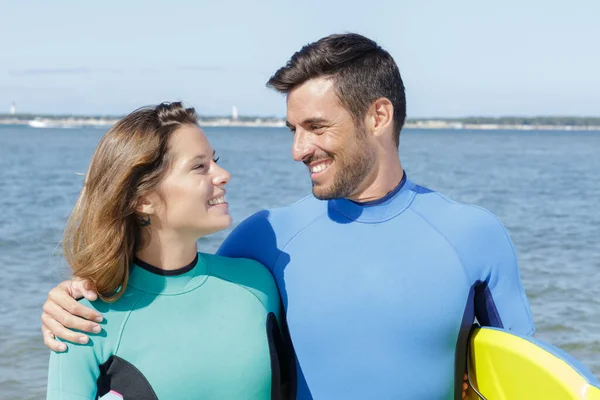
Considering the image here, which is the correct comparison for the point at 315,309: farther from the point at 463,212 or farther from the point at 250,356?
the point at 463,212

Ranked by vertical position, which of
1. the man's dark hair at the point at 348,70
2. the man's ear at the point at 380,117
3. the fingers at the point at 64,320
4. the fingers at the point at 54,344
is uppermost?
the man's dark hair at the point at 348,70

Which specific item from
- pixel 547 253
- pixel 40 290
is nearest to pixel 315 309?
pixel 40 290

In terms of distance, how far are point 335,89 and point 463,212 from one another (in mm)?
545

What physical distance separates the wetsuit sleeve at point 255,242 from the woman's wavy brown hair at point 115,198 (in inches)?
16.2

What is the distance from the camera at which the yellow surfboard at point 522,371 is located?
210 cm

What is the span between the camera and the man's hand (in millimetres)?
2029

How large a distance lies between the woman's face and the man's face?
0.32 metres

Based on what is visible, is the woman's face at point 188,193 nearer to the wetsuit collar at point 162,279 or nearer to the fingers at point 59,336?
the wetsuit collar at point 162,279

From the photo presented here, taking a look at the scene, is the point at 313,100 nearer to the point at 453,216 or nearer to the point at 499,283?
the point at 453,216

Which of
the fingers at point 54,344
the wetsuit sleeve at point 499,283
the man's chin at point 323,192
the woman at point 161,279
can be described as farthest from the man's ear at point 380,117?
the fingers at point 54,344

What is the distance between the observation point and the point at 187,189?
2189 mm

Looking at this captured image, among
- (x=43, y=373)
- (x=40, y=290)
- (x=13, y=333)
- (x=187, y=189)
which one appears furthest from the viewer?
(x=40, y=290)

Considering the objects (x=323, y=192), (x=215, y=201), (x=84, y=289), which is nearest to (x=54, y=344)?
(x=84, y=289)

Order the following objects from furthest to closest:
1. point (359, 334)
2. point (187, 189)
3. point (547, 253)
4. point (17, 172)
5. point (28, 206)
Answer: point (17, 172) → point (28, 206) → point (547, 253) → point (359, 334) → point (187, 189)
